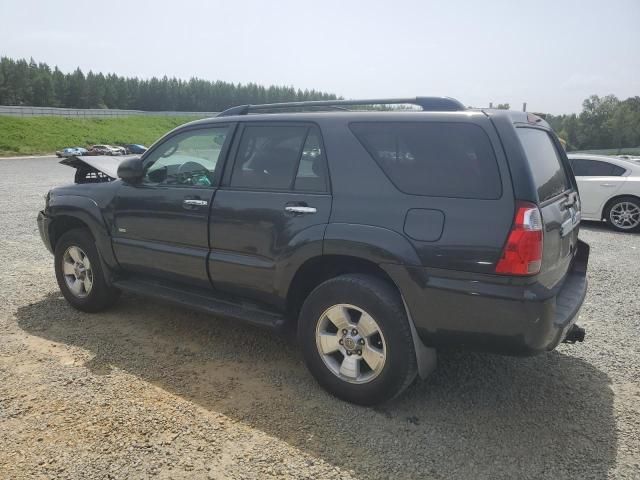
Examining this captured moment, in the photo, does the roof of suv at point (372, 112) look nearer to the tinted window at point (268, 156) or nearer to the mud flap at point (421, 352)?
the tinted window at point (268, 156)

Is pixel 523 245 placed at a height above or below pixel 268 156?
below

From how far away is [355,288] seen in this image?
119 inches

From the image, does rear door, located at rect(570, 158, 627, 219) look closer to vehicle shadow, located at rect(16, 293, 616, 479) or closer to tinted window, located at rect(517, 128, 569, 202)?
vehicle shadow, located at rect(16, 293, 616, 479)

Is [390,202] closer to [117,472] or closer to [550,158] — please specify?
[550,158]

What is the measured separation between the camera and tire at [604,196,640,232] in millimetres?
9469

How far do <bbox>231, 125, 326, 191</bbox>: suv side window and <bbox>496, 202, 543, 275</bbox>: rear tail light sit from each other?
1205 millimetres

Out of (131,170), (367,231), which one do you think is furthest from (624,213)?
(131,170)

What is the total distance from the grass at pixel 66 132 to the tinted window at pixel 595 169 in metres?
43.4

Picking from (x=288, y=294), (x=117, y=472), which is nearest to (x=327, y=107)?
(x=288, y=294)

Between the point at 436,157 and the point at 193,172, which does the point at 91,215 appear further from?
the point at 436,157

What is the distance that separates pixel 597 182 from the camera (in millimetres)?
9812

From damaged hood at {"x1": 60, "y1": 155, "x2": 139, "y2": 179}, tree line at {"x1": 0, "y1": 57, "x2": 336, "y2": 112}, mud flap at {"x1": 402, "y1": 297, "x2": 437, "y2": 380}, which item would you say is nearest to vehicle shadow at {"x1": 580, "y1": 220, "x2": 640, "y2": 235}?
mud flap at {"x1": 402, "y1": 297, "x2": 437, "y2": 380}

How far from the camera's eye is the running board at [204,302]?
11.4ft

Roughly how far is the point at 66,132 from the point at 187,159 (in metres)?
57.4
